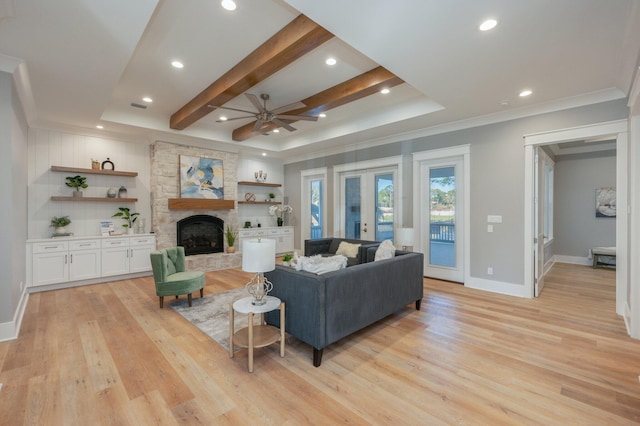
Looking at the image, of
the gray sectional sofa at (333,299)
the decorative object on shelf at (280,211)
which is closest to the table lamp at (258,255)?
the gray sectional sofa at (333,299)

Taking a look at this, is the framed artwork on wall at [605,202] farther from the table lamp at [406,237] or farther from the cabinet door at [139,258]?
the cabinet door at [139,258]

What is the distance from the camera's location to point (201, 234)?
661 centimetres

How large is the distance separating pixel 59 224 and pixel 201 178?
261 cm

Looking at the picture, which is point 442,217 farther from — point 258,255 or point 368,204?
point 258,255

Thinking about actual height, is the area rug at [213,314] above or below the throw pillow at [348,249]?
below

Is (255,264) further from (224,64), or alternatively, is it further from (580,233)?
(580,233)

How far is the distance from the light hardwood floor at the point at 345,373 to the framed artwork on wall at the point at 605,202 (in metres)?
3.90

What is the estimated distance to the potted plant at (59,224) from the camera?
5.03 m

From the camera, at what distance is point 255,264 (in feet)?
7.99

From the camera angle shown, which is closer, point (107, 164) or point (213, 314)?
point (213, 314)

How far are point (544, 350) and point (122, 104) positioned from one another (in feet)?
22.2

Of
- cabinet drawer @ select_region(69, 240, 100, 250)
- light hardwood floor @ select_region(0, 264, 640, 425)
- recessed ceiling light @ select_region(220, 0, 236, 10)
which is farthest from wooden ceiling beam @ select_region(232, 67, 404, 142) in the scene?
cabinet drawer @ select_region(69, 240, 100, 250)

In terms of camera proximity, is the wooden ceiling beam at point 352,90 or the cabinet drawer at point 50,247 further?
the cabinet drawer at point 50,247

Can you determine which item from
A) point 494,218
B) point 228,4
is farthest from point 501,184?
point 228,4
